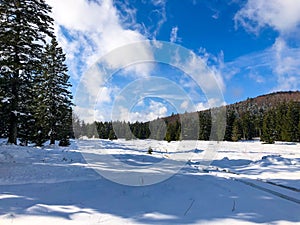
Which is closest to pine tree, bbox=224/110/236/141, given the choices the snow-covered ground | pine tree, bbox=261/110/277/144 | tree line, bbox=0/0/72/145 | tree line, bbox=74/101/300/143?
tree line, bbox=74/101/300/143

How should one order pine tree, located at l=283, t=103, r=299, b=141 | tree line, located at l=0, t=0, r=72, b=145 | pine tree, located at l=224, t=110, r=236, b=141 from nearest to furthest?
tree line, located at l=0, t=0, r=72, b=145 → pine tree, located at l=283, t=103, r=299, b=141 → pine tree, located at l=224, t=110, r=236, b=141

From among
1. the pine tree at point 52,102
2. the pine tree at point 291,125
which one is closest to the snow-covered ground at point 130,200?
the pine tree at point 52,102

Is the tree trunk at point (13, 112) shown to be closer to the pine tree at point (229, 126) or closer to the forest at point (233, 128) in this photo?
the forest at point (233, 128)

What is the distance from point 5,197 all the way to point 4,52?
1454cm

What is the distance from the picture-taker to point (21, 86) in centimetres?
1670

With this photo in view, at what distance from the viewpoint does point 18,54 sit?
17.2 metres

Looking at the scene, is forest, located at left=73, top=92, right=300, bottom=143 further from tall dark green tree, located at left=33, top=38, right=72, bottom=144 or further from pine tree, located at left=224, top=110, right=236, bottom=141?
tall dark green tree, located at left=33, top=38, right=72, bottom=144

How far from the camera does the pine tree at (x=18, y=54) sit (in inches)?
637

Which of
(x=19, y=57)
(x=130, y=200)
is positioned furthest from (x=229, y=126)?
(x=130, y=200)

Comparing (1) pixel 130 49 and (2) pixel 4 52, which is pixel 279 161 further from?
(2) pixel 4 52

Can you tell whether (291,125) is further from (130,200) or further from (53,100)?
(130,200)

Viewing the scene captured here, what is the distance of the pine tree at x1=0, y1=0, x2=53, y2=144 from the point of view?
1617 cm

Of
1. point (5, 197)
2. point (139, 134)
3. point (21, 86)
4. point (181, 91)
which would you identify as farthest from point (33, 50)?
point (139, 134)

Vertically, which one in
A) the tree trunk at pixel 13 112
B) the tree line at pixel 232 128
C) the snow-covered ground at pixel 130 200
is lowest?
the snow-covered ground at pixel 130 200
